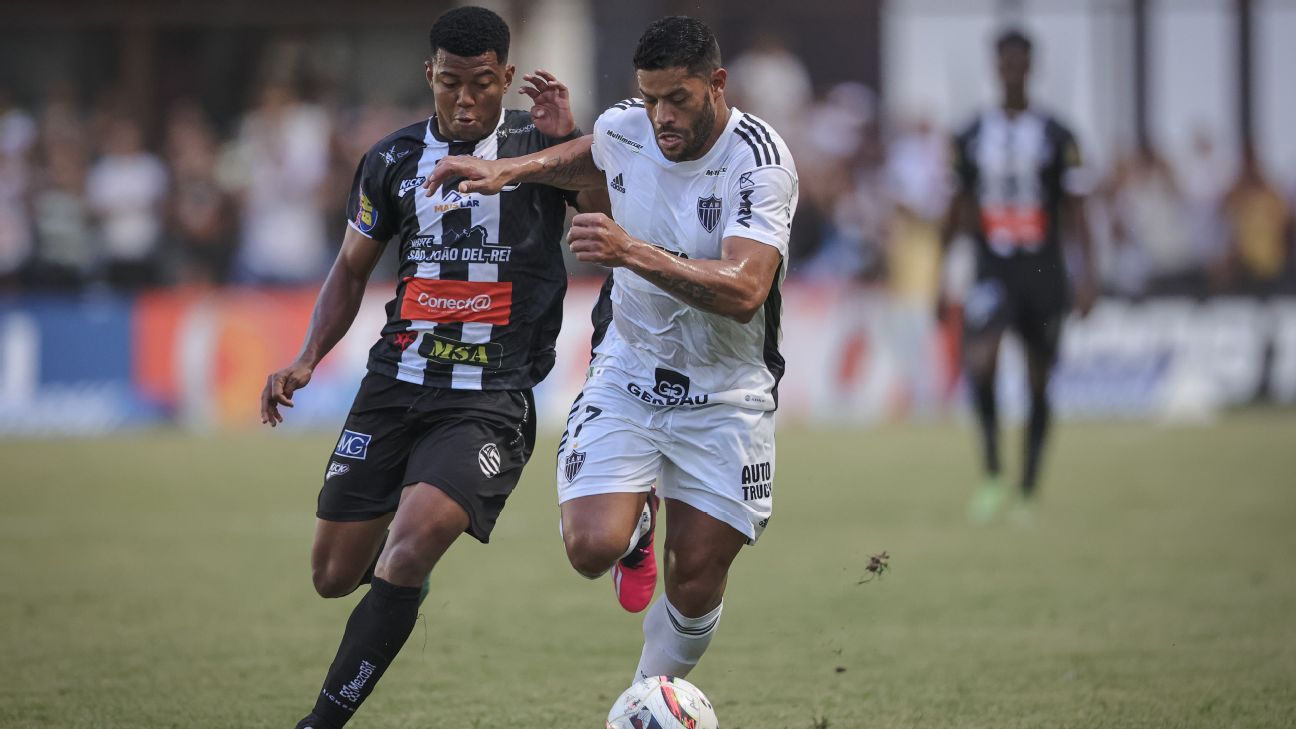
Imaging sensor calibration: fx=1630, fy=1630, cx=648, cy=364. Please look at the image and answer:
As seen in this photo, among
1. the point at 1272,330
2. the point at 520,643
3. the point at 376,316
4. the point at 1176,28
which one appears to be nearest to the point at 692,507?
the point at 520,643

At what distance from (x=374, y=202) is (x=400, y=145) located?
22 cm

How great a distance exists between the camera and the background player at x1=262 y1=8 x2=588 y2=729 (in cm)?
552

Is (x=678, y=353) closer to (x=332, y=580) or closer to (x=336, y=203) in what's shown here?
(x=332, y=580)

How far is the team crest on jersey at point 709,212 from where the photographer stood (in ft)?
17.5

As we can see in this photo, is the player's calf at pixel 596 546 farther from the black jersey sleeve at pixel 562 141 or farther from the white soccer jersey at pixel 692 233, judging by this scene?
the black jersey sleeve at pixel 562 141

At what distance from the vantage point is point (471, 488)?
532cm

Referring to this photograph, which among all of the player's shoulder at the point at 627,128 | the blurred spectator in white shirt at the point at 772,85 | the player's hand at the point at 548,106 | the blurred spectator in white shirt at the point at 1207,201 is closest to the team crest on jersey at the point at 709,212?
the player's shoulder at the point at 627,128

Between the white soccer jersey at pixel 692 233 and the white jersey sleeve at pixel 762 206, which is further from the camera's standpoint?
the white soccer jersey at pixel 692 233

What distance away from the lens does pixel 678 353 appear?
5.52 meters

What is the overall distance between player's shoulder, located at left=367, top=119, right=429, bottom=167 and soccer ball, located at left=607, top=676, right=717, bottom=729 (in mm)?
2043

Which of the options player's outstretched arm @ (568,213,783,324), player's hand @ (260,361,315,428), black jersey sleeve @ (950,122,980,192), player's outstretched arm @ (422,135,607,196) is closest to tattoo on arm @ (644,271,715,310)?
player's outstretched arm @ (568,213,783,324)

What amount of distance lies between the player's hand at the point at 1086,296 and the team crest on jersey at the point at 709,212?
5.89 metres

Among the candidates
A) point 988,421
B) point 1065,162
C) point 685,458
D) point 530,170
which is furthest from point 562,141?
point 1065,162

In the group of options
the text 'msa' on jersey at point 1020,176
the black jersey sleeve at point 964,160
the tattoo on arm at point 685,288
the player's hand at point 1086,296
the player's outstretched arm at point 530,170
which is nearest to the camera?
the tattoo on arm at point 685,288
